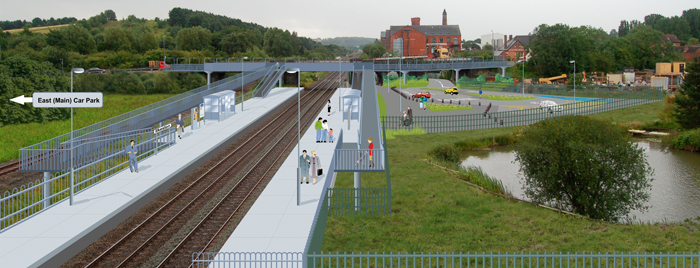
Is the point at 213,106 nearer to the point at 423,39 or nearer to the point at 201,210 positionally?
the point at 201,210

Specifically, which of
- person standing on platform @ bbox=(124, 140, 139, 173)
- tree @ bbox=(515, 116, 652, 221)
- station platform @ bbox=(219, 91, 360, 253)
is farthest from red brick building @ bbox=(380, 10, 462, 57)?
station platform @ bbox=(219, 91, 360, 253)

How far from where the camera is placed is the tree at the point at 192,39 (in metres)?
134

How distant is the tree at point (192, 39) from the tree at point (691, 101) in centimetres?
10382

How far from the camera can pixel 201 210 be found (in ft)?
75.9

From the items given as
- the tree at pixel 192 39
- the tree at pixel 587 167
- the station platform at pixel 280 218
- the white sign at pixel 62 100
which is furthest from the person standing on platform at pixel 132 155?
the tree at pixel 192 39

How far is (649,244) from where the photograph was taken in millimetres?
20984

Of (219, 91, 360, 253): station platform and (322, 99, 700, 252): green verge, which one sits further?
(322, 99, 700, 252): green verge

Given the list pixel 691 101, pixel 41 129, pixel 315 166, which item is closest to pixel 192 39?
pixel 41 129

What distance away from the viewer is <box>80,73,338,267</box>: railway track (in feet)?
59.9

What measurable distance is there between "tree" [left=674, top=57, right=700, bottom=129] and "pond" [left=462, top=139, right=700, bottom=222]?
268 centimetres

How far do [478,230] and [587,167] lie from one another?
20.1ft

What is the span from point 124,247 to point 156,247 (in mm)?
925

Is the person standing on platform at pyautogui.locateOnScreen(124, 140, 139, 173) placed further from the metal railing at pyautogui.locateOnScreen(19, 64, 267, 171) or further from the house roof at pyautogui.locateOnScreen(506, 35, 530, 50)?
the house roof at pyautogui.locateOnScreen(506, 35, 530, 50)

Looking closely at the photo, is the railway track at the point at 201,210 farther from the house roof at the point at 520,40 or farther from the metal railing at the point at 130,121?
the house roof at the point at 520,40
